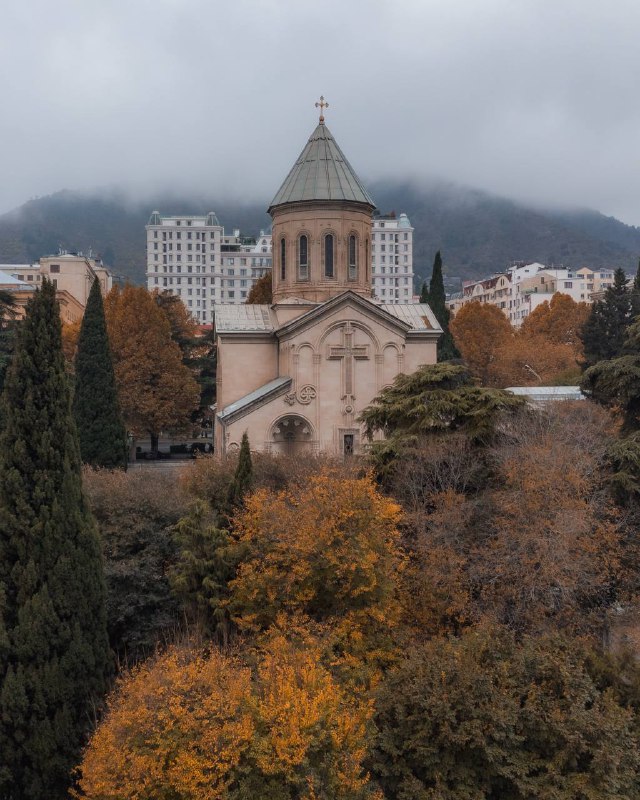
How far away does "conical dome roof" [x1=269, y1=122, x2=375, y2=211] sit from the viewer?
31000 millimetres

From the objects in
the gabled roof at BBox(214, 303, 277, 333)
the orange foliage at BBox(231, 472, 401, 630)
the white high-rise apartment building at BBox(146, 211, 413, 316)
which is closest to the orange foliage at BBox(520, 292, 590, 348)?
the gabled roof at BBox(214, 303, 277, 333)

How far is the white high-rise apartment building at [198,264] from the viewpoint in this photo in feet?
407

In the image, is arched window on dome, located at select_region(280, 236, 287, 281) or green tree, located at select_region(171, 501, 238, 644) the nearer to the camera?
green tree, located at select_region(171, 501, 238, 644)

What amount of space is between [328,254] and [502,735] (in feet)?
71.9

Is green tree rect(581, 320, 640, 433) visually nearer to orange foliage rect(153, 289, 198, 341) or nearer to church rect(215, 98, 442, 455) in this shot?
church rect(215, 98, 442, 455)

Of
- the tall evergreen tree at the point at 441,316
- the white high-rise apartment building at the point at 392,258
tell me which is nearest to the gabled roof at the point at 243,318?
the tall evergreen tree at the point at 441,316

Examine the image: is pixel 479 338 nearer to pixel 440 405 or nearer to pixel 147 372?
pixel 147 372

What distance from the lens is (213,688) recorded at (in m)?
11.2

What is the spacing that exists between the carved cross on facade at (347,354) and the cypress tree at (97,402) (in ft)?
28.3

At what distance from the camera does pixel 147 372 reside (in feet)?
134

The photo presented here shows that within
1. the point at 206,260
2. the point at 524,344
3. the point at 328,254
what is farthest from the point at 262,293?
the point at 206,260

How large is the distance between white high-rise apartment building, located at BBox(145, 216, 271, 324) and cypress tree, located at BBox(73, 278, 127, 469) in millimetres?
91667

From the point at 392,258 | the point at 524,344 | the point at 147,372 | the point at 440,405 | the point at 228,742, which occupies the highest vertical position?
the point at 392,258

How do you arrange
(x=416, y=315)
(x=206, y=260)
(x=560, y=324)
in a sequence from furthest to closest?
(x=206, y=260), (x=560, y=324), (x=416, y=315)
